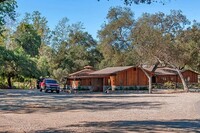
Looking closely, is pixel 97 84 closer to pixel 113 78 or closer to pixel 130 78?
pixel 113 78

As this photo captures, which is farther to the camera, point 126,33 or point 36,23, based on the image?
point 36,23

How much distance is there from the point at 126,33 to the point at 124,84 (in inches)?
398

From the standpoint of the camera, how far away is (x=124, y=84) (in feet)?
199

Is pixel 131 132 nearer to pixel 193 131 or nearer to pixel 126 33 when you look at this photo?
pixel 193 131

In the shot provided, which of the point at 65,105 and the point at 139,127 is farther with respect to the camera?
the point at 65,105

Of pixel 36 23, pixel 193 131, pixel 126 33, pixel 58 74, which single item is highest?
pixel 36 23

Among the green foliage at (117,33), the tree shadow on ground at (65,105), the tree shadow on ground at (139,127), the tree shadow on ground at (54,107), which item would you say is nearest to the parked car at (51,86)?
the green foliage at (117,33)

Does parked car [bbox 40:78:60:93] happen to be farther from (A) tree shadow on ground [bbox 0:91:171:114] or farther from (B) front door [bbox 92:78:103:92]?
(A) tree shadow on ground [bbox 0:91:171:114]

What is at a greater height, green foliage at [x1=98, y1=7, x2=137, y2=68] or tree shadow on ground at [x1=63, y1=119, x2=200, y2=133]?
green foliage at [x1=98, y1=7, x2=137, y2=68]

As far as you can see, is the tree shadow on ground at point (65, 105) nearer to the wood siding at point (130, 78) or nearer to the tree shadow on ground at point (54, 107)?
the tree shadow on ground at point (54, 107)

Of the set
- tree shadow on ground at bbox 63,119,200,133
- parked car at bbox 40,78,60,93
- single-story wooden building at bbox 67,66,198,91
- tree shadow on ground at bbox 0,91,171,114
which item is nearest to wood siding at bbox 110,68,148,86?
single-story wooden building at bbox 67,66,198,91

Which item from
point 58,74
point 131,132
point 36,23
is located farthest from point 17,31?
point 131,132

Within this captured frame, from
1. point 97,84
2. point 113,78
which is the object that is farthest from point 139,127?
point 97,84

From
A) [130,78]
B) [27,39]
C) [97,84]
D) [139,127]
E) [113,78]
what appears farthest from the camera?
[27,39]
